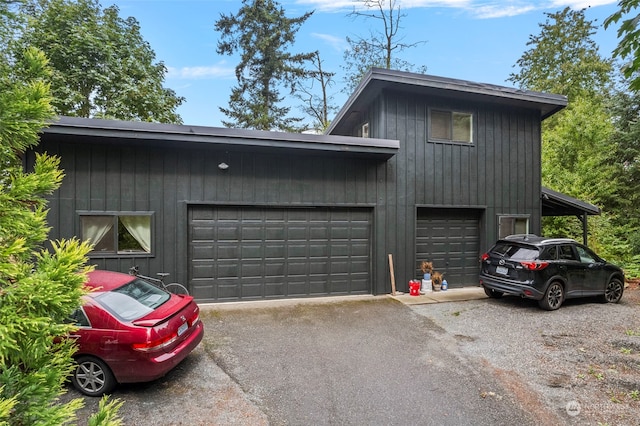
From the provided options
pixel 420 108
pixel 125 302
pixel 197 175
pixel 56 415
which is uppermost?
pixel 420 108

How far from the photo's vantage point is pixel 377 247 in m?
8.46

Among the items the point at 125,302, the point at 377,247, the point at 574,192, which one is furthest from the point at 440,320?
the point at 574,192

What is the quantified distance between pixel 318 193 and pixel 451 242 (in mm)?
4179

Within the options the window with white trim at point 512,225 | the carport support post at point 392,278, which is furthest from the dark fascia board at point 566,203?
the carport support post at point 392,278

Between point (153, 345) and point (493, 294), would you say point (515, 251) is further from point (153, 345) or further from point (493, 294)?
point (153, 345)

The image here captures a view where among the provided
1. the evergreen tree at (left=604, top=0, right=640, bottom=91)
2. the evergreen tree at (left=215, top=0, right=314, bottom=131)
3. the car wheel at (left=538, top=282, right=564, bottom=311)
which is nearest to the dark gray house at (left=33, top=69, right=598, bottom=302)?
the car wheel at (left=538, top=282, right=564, bottom=311)

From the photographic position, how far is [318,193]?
820cm

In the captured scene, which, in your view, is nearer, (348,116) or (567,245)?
(567,245)

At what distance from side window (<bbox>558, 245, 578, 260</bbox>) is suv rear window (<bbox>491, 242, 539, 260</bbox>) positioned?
74 cm

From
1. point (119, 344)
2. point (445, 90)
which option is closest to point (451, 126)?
point (445, 90)

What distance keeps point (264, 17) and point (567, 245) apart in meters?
22.1

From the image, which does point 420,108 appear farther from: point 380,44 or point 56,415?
point 380,44

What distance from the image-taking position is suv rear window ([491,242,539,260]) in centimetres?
702

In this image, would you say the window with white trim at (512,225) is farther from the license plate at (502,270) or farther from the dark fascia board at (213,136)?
the dark fascia board at (213,136)
